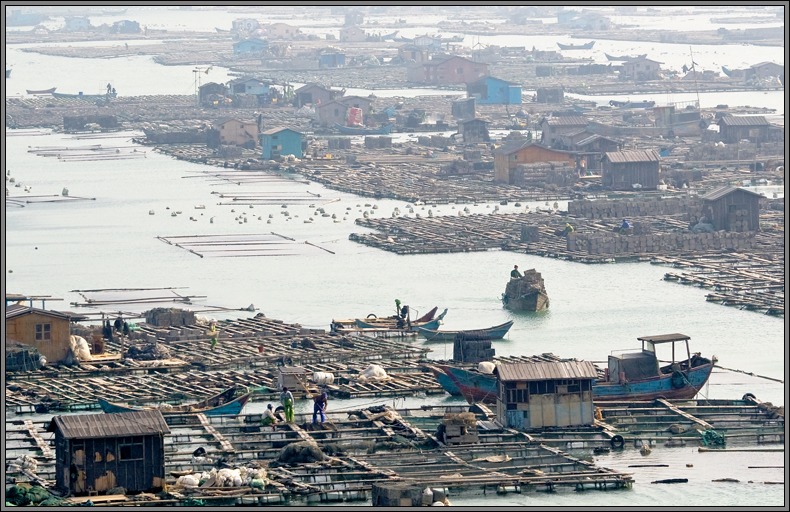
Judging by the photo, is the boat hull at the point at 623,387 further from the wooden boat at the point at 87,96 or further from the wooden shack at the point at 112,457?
the wooden boat at the point at 87,96

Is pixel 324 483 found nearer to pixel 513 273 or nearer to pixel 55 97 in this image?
pixel 513 273

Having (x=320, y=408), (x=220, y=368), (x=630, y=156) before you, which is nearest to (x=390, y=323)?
(x=220, y=368)

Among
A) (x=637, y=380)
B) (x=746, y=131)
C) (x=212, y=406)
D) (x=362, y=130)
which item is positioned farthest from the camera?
(x=362, y=130)

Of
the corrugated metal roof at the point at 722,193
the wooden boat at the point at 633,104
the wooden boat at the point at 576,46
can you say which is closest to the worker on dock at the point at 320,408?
the corrugated metal roof at the point at 722,193

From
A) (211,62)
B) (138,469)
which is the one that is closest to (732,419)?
(138,469)

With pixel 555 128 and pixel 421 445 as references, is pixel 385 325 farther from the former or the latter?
pixel 555 128

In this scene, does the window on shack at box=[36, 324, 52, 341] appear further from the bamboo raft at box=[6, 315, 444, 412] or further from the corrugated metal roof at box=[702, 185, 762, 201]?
the corrugated metal roof at box=[702, 185, 762, 201]
